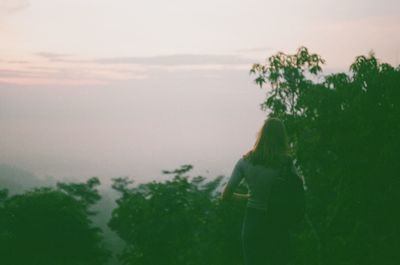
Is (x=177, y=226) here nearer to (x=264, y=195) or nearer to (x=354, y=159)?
(x=354, y=159)

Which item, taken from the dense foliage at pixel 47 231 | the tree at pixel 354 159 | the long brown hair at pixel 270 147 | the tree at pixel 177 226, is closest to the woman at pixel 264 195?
the long brown hair at pixel 270 147

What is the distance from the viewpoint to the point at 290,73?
558 inches

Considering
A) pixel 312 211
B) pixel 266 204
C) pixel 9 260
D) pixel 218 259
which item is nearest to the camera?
pixel 266 204

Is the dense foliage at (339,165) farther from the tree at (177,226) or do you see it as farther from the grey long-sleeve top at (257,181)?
the grey long-sleeve top at (257,181)

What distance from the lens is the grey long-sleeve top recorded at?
12.9 ft

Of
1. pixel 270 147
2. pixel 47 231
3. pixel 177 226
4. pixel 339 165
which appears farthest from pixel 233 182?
pixel 47 231

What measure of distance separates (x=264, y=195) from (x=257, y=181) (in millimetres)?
129

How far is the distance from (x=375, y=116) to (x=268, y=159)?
7.63 meters

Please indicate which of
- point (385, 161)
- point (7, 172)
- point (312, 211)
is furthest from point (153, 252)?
point (7, 172)

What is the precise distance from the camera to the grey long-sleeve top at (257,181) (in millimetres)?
3924

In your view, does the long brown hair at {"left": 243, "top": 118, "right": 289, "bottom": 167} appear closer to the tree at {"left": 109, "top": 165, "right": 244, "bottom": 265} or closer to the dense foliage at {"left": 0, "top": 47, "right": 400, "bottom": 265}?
the dense foliage at {"left": 0, "top": 47, "right": 400, "bottom": 265}

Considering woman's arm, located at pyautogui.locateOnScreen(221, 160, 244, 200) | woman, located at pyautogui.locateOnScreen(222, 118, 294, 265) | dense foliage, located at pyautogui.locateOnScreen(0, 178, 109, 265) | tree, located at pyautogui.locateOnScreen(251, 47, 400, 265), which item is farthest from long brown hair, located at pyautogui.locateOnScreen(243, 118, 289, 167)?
dense foliage, located at pyautogui.locateOnScreen(0, 178, 109, 265)

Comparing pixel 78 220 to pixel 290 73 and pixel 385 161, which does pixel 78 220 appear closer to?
pixel 290 73

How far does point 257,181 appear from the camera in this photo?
13.0 ft
